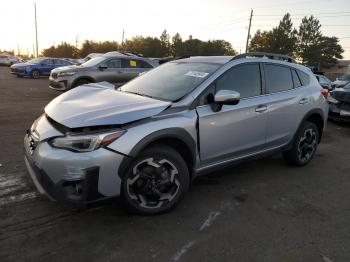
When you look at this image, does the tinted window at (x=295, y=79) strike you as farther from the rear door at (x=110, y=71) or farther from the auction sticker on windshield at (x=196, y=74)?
the rear door at (x=110, y=71)

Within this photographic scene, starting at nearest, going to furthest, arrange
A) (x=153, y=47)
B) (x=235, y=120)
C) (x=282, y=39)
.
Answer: (x=235, y=120) < (x=282, y=39) < (x=153, y=47)

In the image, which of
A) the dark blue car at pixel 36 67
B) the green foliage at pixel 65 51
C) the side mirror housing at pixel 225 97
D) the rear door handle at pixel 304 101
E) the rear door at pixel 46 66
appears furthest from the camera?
the green foliage at pixel 65 51

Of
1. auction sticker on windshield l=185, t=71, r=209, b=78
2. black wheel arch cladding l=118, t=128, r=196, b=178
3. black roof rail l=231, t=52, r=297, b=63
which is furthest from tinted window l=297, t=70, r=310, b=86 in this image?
black wheel arch cladding l=118, t=128, r=196, b=178

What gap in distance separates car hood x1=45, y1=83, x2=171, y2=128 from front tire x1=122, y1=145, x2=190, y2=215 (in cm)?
41

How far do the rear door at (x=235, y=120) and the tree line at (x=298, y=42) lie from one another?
213ft

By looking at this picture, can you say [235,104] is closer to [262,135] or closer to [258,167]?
[262,135]

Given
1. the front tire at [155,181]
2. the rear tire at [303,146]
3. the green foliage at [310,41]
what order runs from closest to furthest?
the front tire at [155,181] → the rear tire at [303,146] → the green foliage at [310,41]

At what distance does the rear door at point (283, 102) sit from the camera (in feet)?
15.9

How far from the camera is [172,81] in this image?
448 centimetres

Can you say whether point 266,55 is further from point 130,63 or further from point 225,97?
point 130,63

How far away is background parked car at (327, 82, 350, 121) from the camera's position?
9.34 m

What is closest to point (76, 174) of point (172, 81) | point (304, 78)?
point (172, 81)

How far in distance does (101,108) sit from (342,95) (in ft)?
26.0

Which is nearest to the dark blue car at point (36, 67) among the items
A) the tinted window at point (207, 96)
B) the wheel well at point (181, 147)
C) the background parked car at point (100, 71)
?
the background parked car at point (100, 71)
